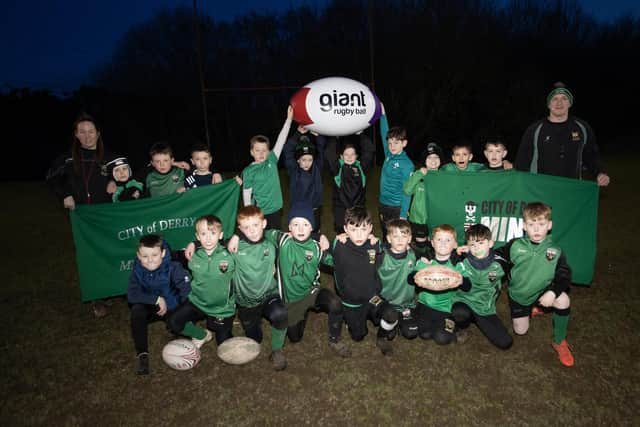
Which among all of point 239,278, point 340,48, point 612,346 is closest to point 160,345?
point 239,278

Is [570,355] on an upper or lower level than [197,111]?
lower

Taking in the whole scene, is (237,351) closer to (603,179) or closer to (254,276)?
(254,276)

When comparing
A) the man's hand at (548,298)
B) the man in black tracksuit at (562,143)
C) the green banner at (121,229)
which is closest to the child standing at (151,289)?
the green banner at (121,229)

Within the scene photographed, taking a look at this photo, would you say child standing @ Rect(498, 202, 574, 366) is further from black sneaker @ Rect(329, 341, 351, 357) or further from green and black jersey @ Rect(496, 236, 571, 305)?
black sneaker @ Rect(329, 341, 351, 357)

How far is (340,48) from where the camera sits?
89.1 feet

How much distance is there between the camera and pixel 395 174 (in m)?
5.84

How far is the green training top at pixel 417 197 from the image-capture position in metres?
5.47

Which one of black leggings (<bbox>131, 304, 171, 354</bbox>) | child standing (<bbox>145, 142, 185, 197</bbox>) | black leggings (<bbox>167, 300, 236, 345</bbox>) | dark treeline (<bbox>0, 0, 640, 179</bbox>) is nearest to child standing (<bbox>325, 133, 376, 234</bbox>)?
child standing (<bbox>145, 142, 185, 197</bbox>)

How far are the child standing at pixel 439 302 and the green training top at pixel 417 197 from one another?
1.20 metres

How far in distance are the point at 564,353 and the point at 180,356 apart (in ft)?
12.2

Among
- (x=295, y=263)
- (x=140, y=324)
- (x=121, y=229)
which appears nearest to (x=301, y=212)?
(x=295, y=263)

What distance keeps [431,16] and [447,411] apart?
2791 centimetres

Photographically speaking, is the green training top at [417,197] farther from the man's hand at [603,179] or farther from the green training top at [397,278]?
the man's hand at [603,179]

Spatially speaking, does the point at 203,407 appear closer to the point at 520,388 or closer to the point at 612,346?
the point at 520,388
